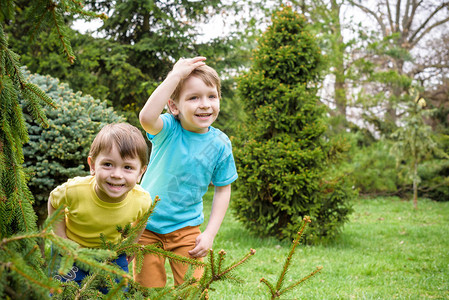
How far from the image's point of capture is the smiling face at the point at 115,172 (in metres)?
1.96

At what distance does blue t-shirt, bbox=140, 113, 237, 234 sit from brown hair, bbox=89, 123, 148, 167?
0.36m

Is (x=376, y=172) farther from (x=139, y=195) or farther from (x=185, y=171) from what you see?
(x=139, y=195)

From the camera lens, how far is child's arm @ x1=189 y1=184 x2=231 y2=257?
226 cm

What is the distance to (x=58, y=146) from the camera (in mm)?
4312

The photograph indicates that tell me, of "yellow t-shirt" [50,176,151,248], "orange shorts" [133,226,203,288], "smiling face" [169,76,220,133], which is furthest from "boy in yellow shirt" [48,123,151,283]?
"smiling face" [169,76,220,133]

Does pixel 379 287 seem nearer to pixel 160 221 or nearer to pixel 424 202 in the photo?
pixel 160 221

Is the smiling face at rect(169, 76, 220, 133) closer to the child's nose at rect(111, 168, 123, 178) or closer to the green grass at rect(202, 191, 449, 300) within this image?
the child's nose at rect(111, 168, 123, 178)

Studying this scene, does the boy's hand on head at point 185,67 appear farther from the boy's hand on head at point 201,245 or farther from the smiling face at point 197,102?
the boy's hand on head at point 201,245

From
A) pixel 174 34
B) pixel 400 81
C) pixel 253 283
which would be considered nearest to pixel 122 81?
pixel 174 34

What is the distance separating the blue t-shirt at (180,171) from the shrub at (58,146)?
87.1 inches

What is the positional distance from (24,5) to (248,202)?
662 centimetres

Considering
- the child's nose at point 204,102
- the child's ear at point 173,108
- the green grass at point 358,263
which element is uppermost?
the child's nose at point 204,102

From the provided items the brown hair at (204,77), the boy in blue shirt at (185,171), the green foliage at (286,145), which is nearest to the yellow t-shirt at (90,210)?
the boy in blue shirt at (185,171)

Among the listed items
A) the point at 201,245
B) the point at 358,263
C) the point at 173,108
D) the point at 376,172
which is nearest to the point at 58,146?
the point at 173,108
